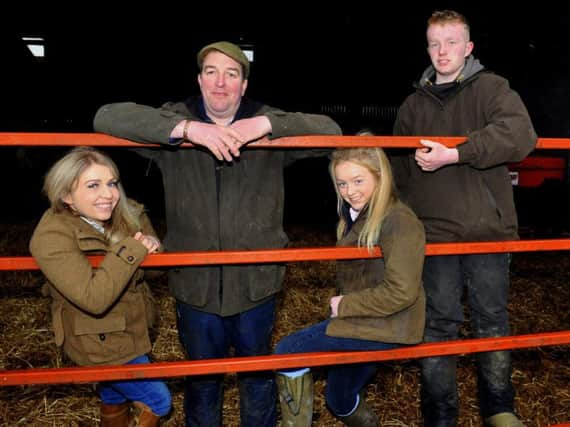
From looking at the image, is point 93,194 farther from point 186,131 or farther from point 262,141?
point 262,141

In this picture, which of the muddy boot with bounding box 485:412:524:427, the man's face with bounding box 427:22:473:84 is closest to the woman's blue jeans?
the muddy boot with bounding box 485:412:524:427

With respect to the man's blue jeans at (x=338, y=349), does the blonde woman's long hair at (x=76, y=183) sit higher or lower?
higher

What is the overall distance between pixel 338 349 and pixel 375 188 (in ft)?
2.01

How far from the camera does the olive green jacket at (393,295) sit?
2021mm

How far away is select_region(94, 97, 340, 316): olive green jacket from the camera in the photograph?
2188 mm

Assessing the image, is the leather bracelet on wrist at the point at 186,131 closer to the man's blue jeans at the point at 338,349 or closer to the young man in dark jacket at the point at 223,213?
the young man in dark jacket at the point at 223,213

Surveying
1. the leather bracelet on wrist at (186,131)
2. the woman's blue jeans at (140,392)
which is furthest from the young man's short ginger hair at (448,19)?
the woman's blue jeans at (140,392)

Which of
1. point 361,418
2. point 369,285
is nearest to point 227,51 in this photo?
point 369,285

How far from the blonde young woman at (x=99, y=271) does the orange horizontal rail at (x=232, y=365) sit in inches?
5.7

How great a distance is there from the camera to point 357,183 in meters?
2.17

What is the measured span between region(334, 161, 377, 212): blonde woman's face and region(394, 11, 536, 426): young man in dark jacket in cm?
32

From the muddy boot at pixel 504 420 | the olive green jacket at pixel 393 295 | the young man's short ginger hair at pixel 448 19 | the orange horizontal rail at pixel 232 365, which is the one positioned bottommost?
the muddy boot at pixel 504 420

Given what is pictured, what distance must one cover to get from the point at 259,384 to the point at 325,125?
1.11 metres

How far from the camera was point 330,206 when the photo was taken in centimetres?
944
